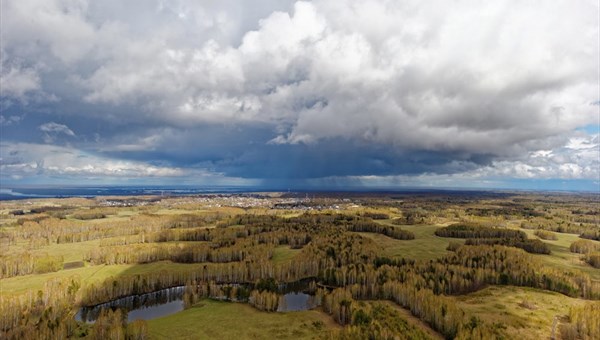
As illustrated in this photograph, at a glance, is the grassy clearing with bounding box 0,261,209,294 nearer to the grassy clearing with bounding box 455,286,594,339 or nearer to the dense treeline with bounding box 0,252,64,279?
the dense treeline with bounding box 0,252,64,279

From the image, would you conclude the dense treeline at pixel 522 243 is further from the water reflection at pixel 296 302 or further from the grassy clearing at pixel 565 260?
the water reflection at pixel 296 302

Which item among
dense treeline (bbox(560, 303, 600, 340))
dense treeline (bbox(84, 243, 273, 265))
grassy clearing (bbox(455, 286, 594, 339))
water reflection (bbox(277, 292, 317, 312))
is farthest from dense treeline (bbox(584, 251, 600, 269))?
dense treeline (bbox(84, 243, 273, 265))

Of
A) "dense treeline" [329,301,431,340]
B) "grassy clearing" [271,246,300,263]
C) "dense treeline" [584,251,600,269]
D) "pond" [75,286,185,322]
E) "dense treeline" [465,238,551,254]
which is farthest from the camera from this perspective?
"dense treeline" [465,238,551,254]

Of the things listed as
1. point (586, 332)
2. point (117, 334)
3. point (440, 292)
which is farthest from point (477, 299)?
point (117, 334)

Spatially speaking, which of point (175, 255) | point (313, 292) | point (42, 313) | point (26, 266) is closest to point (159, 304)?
point (42, 313)

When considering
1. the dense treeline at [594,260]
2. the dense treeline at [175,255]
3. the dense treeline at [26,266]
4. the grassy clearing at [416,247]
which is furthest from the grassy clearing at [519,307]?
the dense treeline at [26,266]

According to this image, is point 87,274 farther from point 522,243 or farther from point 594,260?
point 522,243

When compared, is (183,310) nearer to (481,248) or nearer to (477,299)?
(477,299)
